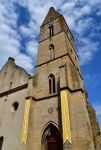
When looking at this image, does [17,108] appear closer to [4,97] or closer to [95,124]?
[4,97]

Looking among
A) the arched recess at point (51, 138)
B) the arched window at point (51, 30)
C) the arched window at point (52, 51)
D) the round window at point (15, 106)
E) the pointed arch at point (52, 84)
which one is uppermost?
the arched window at point (51, 30)

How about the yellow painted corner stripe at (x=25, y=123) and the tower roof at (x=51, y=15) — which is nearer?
the yellow painted corner stripe at (x=25, y=123)

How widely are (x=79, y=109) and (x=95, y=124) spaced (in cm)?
265

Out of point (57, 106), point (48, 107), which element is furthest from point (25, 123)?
point (57, 106)

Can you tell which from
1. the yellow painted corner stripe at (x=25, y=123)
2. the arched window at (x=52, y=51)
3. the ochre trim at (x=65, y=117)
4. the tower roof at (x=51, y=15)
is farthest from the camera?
the tower roof at (x=51, y=15)

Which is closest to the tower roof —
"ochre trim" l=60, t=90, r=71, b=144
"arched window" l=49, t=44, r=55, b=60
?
"arched window" l=49, t=44, r=55, b=60

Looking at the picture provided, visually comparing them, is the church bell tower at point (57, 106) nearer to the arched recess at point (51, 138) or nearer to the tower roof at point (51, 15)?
the arched recess at point (51, 138)

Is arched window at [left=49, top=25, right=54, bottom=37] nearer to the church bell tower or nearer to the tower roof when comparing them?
the tower roof

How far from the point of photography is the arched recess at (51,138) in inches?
429

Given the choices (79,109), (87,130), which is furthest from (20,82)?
(87,130)

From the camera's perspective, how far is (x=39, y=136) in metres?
11.6

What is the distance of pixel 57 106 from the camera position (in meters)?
12.0

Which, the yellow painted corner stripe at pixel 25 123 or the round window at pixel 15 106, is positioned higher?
the round window at pixel 15 106

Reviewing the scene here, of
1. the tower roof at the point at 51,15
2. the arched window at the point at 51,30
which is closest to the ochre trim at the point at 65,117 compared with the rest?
the arched window at the point at 51,30
